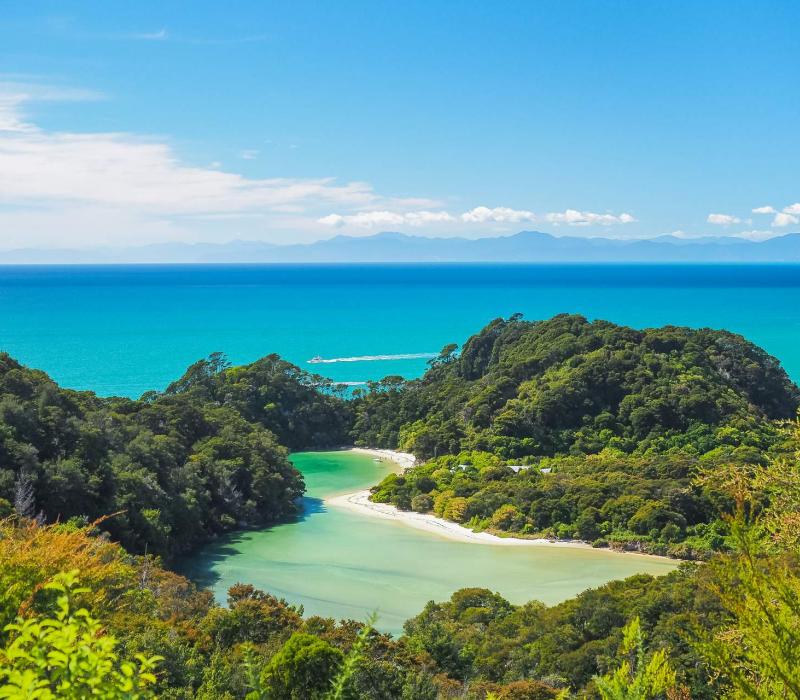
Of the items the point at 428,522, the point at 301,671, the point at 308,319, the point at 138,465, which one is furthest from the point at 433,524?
the point at 308,319

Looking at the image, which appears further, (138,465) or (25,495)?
(138,465)

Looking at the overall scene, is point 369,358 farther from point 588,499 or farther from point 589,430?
point 588,499

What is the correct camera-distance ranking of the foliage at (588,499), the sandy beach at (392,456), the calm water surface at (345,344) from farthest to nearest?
the sandy beach at (392,456)
the foliage at (588,499)
the calm water surface at (345,344)

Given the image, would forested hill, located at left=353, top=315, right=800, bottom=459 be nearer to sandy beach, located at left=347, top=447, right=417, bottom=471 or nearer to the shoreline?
sandy beach, located at left=347, top=447, right=417, bottom=471

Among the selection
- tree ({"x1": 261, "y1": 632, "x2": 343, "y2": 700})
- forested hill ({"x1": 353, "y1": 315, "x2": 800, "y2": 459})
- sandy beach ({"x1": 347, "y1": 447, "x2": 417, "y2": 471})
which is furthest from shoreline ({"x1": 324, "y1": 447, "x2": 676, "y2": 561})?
tree ({"x1": 261, "y1": 632, "x2": 343, "y2": 700})

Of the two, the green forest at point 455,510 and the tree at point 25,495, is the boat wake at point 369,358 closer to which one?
the green forest at point 455,510

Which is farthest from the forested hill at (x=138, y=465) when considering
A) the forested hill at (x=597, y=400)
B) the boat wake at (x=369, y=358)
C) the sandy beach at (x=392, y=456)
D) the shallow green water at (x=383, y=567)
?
the boat wake at (x=369, y=358)
